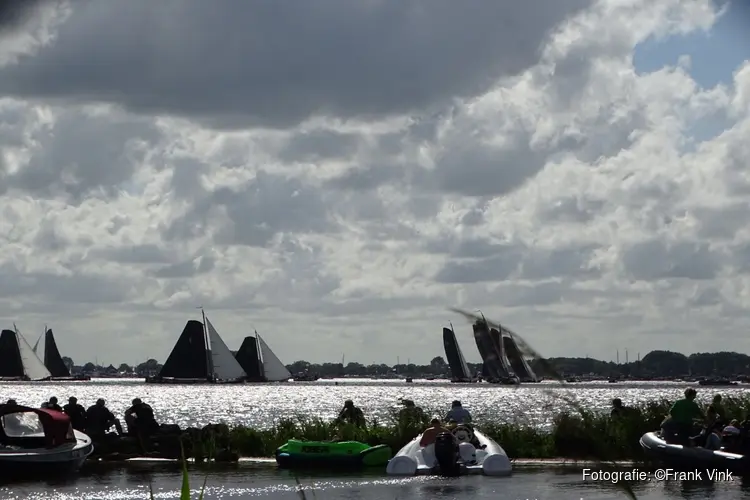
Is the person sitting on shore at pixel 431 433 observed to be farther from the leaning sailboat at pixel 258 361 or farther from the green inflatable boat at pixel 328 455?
the leaning sailboat at pixel 258 361

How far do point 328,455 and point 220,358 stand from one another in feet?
323

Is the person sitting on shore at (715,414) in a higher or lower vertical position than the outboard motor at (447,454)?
Answer: higher

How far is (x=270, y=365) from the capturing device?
140m

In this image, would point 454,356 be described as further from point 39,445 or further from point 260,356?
point 39,445

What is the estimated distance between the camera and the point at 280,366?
142 metres

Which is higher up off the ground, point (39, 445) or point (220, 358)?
point (220, 358)

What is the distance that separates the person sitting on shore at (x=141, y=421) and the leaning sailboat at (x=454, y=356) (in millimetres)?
100419

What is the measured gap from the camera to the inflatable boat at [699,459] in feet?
75.2

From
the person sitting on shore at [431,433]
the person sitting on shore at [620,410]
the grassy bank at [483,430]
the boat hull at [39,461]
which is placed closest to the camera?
the boat hull at [39,461]

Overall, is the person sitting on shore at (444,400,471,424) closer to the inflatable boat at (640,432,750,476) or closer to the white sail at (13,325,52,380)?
the inflatable boat at (640,432,750,476)

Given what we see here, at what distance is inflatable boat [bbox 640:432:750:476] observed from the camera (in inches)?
902

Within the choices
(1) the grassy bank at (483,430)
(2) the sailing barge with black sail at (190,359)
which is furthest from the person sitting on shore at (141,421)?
(2) the sailing barge with black sail at (190,359)

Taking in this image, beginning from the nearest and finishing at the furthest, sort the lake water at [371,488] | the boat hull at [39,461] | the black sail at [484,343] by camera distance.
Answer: the black sail at [484,343]
the lake water at [371,488]
the boat hull at [39,461]

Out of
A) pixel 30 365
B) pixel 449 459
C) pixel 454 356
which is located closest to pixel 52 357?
pixel 30 365
